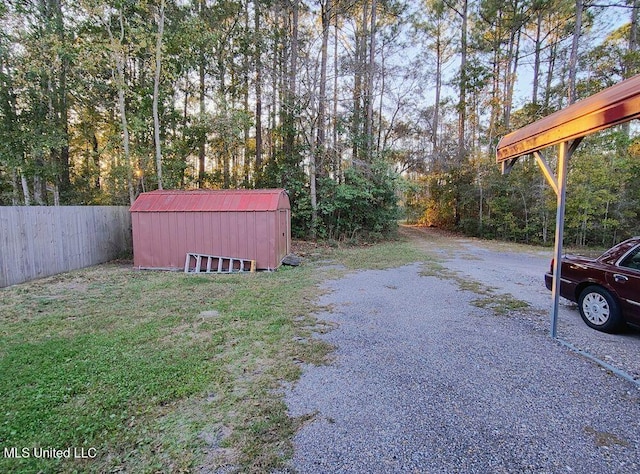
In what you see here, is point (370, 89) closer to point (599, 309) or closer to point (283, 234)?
point (283, 234)

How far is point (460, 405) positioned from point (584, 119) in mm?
2741

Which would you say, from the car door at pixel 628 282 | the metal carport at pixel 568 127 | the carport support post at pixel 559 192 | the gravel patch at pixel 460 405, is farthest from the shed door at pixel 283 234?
the car door at pixel 628 282

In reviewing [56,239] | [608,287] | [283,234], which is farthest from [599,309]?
[56,239]

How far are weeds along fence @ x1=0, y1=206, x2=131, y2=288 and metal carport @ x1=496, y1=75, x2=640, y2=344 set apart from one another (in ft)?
28.8

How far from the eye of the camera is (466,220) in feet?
55.4

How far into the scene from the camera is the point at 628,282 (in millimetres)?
3502

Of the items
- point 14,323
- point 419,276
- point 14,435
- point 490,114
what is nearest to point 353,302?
point 419,276

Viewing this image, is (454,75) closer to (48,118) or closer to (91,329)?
(48,118)

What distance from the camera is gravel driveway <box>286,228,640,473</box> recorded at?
1.85 meters

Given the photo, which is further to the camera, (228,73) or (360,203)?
(228,73)

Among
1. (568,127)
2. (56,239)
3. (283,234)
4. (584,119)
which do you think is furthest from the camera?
(283,234)

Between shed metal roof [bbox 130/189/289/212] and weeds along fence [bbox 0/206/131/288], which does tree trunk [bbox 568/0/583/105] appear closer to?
shed metal roof [bbox 130/189/289/212]

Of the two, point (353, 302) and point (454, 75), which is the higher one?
point (454, 75)

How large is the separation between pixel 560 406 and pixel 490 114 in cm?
1741
